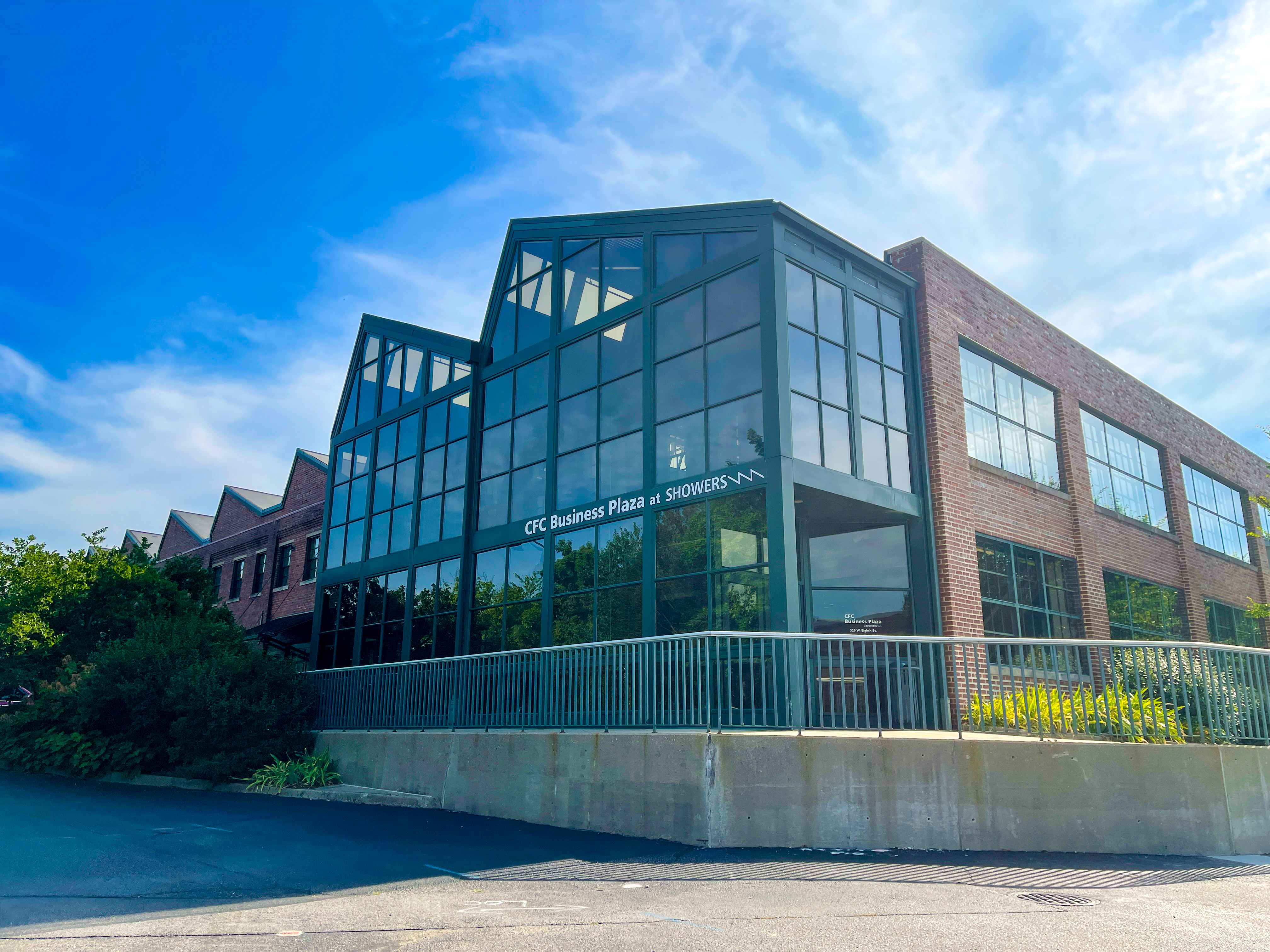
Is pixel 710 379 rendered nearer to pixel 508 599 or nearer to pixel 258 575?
pixel 508 599

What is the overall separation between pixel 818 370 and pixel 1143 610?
9.95m

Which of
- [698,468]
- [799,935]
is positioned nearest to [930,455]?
[698,468]

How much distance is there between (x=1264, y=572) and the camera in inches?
974

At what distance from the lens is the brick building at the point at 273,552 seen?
26.8 m

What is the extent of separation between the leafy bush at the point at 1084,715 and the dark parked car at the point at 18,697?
19.2 m

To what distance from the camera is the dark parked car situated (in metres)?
20.3

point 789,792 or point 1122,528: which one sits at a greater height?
point 1122,528

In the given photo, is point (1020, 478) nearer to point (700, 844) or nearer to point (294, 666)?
point (700, 844)

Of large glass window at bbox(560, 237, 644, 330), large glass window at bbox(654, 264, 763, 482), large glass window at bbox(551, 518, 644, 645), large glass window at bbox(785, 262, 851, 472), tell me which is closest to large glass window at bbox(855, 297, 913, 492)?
large glass window at bbox(785, 262, 851, 472)

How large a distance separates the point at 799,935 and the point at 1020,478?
40.5ft

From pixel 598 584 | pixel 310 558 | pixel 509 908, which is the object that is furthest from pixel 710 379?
pixel 310 558

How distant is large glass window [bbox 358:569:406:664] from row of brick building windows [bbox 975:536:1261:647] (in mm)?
11413

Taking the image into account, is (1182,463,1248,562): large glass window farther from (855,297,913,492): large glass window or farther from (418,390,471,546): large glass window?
(418,390,471,546): large glass window

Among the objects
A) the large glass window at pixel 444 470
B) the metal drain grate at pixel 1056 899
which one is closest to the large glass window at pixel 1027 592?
the metal drain grate at pixel 1056 899
